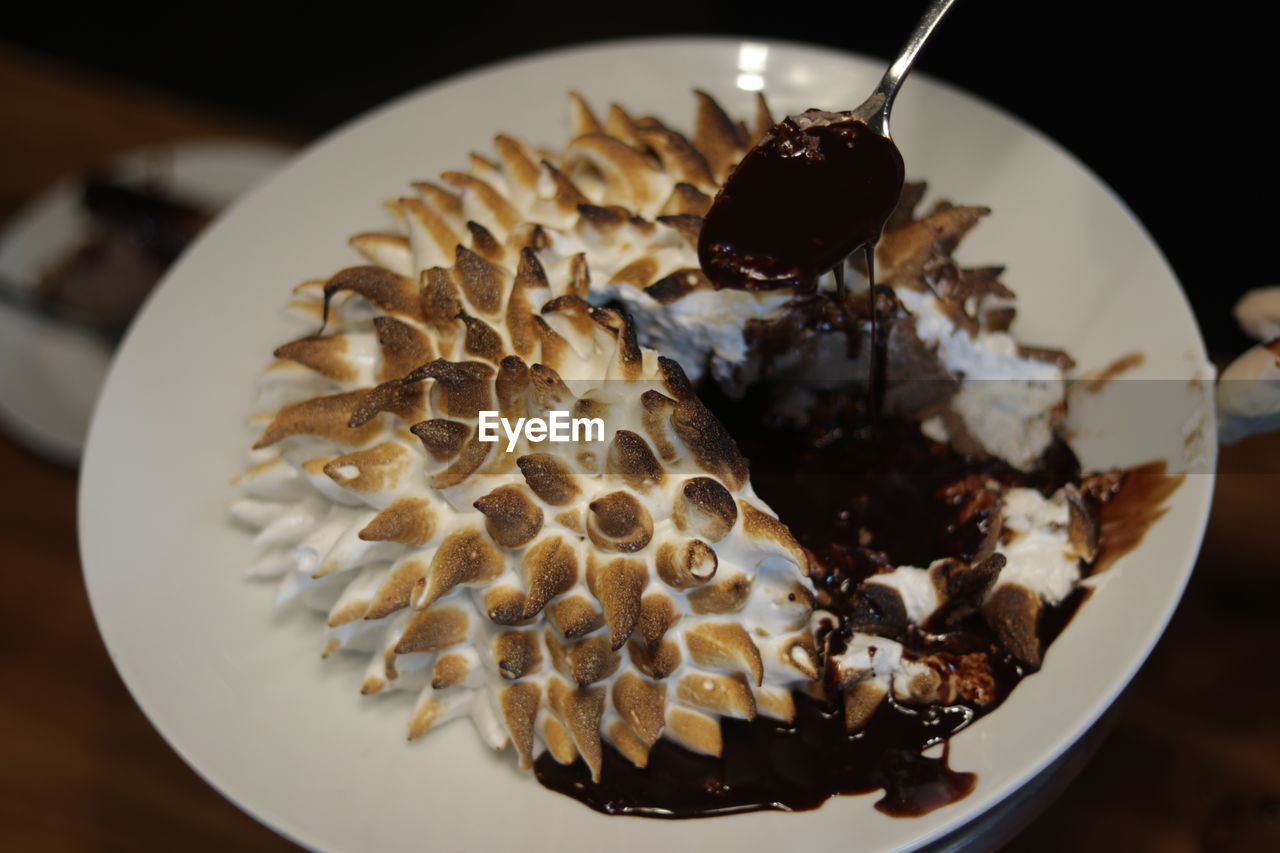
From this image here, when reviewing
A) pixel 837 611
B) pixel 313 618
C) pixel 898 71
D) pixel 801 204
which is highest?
pixel 898 71

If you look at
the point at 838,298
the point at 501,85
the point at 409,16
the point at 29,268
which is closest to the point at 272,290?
the point at 501,85

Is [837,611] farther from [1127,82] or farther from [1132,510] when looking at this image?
[1127,82]

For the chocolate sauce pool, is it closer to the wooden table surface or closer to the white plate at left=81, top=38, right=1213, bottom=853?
the white plate at left=81, top=38, right=1213, bottom=853

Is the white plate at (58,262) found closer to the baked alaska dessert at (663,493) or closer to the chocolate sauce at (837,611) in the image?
the baked alaska dessert at (663,493)

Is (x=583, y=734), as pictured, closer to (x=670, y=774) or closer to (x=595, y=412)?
(x=670, y=774)

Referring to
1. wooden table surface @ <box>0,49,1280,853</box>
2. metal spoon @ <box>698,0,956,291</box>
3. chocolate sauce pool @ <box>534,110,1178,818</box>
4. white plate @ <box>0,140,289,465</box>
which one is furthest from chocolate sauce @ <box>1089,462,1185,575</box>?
white plate @ <box>0,140,289,465</box>

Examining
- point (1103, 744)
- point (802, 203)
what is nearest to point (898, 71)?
point (802, 203)
